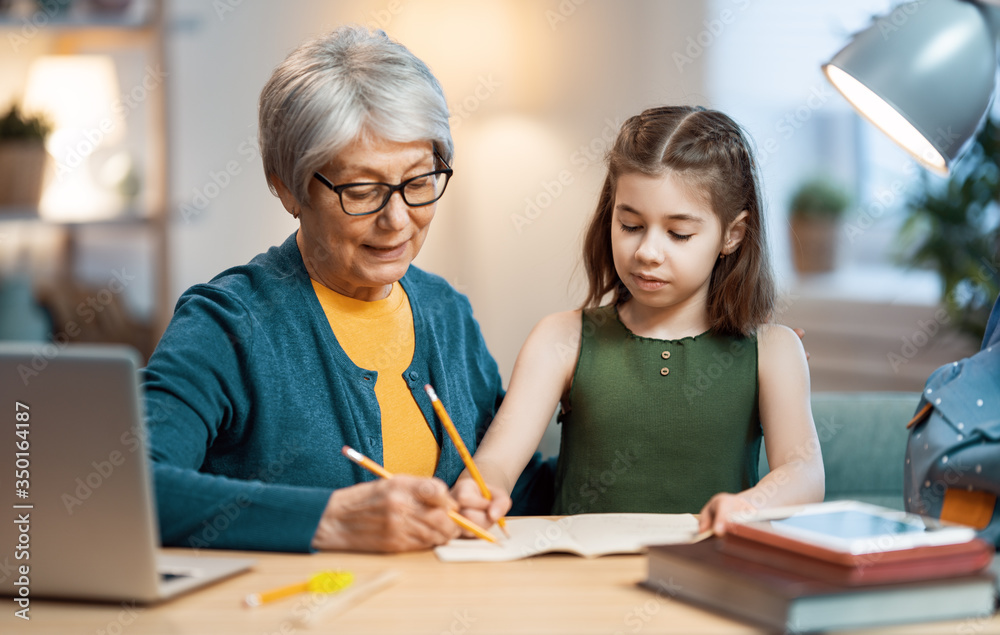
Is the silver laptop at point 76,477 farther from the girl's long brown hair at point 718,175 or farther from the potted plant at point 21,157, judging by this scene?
the potted plant at point 21,157

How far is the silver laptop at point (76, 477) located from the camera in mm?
851

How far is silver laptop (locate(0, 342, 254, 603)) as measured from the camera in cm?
85

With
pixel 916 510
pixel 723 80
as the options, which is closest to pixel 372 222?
pixel 916 510

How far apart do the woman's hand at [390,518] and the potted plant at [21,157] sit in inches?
107

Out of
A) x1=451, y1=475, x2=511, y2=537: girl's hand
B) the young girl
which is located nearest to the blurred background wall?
the young girl

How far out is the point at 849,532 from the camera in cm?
92

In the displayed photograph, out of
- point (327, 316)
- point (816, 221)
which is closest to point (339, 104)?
point (327, 316)

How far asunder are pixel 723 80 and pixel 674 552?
3.32m

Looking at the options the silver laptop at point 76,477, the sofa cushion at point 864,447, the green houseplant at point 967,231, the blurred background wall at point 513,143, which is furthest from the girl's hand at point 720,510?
the blurred background wall at point 513,143

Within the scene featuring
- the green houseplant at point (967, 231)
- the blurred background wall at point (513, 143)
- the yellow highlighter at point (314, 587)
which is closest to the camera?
the yellow highlighter at point (314, 587)

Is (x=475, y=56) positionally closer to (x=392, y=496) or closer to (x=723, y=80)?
(x=723, y=80)

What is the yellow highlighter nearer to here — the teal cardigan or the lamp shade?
the teal cardigan

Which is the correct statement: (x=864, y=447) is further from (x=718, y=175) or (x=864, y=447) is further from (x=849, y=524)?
(x=849, y=524)

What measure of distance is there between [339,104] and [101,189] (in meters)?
2.56
